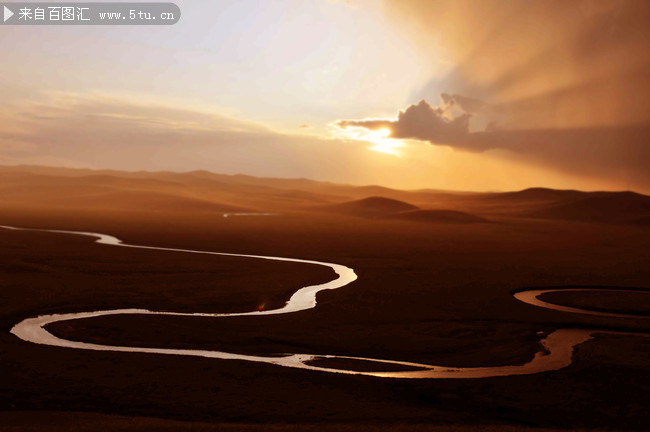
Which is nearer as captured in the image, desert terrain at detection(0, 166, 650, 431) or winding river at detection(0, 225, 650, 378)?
desert terrain at detection(0, 166, 650, 431)

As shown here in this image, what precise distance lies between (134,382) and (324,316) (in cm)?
1001

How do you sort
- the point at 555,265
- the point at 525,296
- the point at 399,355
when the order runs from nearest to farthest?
the point at 399,355 → the point at 525,296 → the point at 555,265

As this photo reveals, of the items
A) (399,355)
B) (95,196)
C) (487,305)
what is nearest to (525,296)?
(487,305)

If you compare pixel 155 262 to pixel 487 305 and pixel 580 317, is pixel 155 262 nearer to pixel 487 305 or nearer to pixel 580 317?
pixel 487 305

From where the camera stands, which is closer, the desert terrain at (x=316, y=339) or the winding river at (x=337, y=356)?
the desert terrain at (x=316, y=339)

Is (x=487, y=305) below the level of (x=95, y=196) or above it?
below

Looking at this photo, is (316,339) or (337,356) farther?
(316,339)

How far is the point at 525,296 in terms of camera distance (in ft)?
102

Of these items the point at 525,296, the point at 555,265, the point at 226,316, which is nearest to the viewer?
the point at 226,316

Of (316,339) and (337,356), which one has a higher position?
(316,339)

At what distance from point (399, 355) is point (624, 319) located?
36.7 feet

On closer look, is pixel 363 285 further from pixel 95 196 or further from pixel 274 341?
pixel 95 196

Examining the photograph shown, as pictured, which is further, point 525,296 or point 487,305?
point 525,296

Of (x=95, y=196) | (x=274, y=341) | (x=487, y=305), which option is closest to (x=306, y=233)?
(x=487, y=305)
